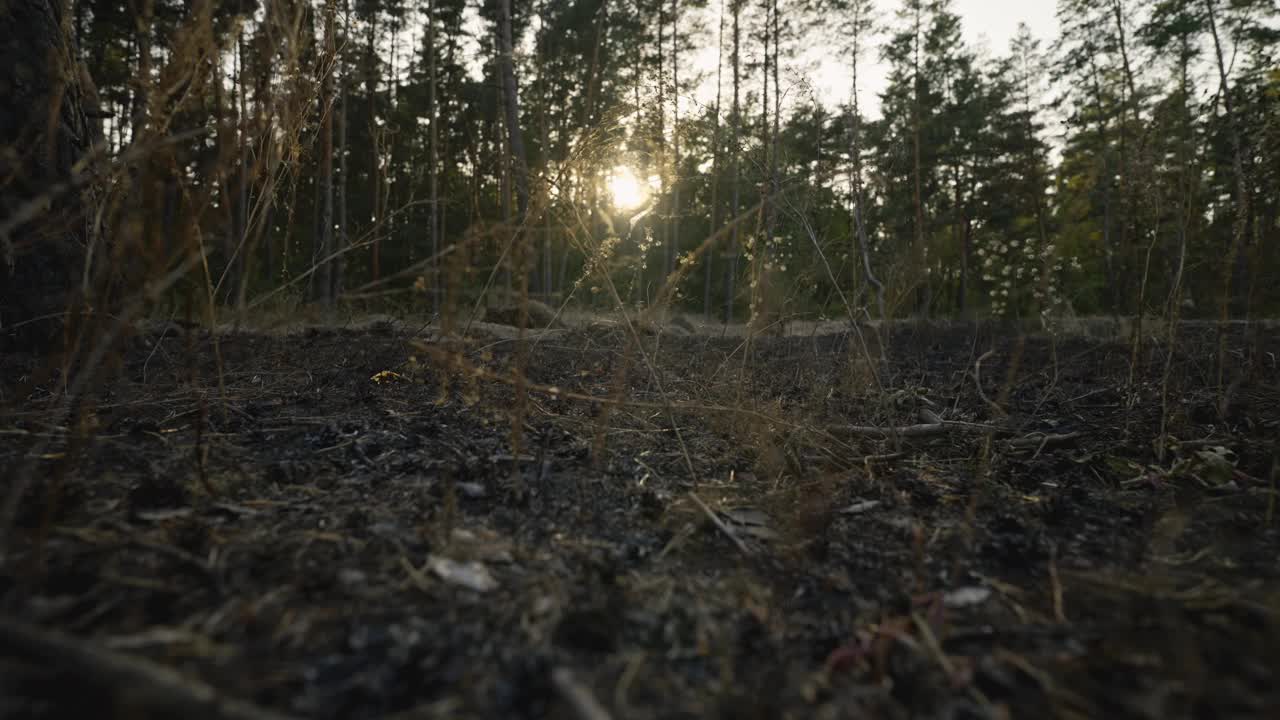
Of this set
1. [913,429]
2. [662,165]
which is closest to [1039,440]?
[913,429]

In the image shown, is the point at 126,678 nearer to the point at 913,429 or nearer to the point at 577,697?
the point at 577,697

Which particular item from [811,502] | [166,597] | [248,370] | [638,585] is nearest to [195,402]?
[248,370]

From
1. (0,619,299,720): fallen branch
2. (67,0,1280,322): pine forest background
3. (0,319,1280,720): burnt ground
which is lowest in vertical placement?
(0,319,1280,720): burnt ground

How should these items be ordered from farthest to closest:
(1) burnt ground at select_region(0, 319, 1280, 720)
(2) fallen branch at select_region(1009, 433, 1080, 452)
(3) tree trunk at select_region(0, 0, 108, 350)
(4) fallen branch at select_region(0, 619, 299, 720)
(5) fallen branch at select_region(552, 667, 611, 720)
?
1. (3) tree trunk at select_region(0, 0, 108, 350)
2. (2) fallen branch at select_region(1009, 433, 1080, 452)
3. (1) burnt ground at select_region(0, 319, 1280, 720)
4. (5) fallen branch at select_region(552, 667, 611, 720)
5. (4) fallen branch at select_region(0, 619, 299, 720)

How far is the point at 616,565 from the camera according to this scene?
1358mm

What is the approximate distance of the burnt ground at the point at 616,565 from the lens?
0.87 metres

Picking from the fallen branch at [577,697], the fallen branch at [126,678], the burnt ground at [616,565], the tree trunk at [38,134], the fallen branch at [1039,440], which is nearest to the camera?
the fallen branch at [126,678]

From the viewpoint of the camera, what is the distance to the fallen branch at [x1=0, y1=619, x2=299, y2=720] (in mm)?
664

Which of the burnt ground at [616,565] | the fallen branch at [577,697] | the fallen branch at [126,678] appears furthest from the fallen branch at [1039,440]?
the fallen branch at [126,678]

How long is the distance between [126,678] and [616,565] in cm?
90

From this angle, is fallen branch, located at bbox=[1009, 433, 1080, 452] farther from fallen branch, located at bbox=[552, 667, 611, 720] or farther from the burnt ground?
fallen branch, located at bbox=[552, 667, 611, 720]

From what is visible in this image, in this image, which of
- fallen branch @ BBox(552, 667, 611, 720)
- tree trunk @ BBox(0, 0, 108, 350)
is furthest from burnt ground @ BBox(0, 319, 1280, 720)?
tree trunk @ BBox(0, 0, 108, 350)

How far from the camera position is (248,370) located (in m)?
3.26

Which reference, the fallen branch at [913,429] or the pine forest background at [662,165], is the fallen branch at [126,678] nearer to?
the pine forest background at [662,165]
